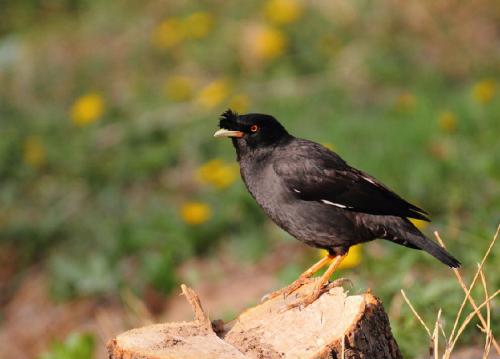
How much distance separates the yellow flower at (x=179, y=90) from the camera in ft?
34.8

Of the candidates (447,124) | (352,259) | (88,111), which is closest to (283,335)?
(352,259)

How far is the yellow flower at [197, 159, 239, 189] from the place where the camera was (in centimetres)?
840

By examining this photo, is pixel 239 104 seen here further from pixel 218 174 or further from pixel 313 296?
pixel 313 296

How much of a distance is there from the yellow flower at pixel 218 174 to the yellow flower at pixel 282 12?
3.51m

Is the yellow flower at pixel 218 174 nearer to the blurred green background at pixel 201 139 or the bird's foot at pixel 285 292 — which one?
the blurred green background at pixel 201 139

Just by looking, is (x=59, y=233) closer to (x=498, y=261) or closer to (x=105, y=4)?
(x=498, y=261)

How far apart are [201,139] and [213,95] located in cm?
76

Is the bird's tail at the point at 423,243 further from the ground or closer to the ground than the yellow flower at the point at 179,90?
closer to the ground

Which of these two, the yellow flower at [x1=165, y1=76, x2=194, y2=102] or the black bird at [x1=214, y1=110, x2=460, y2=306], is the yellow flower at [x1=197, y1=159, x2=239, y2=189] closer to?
the yellow flower at [x1=165, y1=76, x2=194, y2=102]

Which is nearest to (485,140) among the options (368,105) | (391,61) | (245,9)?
(368,105)

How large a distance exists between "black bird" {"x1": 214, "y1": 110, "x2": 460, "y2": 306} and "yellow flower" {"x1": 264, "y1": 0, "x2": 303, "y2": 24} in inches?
263

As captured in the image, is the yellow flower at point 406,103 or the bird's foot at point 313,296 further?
the yellow flower at point 406,103

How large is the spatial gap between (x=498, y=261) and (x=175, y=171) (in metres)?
4.28

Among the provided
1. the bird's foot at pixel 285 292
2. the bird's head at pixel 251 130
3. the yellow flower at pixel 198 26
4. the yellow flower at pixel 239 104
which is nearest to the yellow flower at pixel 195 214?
the yellow flower at pixel 239 104
